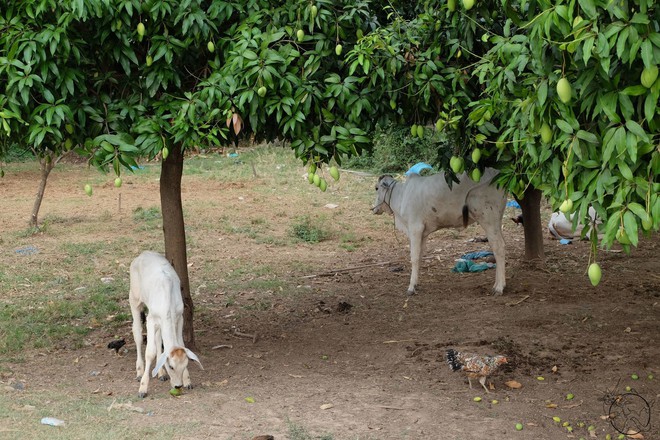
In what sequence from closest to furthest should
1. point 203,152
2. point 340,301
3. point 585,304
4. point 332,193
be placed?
point 585,304, point 340,301, point 332,193, point 203,152

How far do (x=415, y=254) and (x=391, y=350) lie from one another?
8.50ft

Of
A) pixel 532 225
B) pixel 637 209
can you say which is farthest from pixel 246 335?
pixel 637 209

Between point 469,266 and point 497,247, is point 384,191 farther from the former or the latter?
point 497,247

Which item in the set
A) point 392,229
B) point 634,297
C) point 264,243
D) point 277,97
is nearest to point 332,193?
point 392,229

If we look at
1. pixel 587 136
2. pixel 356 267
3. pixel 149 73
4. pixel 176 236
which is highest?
pixel 149 73

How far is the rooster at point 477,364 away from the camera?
6.58 m

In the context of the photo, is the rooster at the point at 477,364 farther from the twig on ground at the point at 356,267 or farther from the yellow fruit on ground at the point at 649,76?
the twig on ground at the point at 356,267

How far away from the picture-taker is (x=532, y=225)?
11.0 metres

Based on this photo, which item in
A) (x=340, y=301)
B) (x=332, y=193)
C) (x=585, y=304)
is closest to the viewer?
(x=585, y=304)

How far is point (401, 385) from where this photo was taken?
7.00 metres

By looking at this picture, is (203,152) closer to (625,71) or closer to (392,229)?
(392,229)

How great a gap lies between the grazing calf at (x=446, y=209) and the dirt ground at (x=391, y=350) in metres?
0.52

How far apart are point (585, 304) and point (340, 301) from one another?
2874 millimetres

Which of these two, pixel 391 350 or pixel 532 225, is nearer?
pixel 391 350
